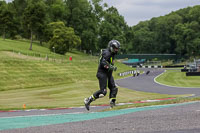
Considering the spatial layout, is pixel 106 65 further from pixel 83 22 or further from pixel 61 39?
pixel 83 22

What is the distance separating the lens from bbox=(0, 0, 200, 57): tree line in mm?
93000

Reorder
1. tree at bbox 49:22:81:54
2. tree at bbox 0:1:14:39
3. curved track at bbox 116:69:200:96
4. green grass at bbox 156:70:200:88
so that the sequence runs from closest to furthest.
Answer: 1. curved track at bbox 116:69:200:96
2. green grass at bbox 156:70:200:88
3. tree at bbox 49:22:81:54
4. tree at bbox 0:1:14:39

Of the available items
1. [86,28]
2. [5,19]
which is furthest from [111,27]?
[5,19]

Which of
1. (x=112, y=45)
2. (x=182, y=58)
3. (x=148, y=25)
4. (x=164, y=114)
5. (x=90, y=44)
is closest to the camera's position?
(x=164, y=114)

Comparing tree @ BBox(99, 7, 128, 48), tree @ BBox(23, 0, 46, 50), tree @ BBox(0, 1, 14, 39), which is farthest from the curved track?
tree @ BBox(99, 7, 128, 48)

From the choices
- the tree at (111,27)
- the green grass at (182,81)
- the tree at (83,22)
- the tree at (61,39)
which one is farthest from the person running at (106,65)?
the tree at (111,27)

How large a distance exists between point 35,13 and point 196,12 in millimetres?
89525

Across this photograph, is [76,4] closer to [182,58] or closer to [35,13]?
[35,13]

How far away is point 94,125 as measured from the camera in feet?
25.6

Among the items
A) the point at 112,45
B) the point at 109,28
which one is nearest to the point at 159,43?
the point at 109,28

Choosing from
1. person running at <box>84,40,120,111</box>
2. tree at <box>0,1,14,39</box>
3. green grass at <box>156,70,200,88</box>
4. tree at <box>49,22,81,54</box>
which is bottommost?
green grass at <box>156,70,200,88</box>

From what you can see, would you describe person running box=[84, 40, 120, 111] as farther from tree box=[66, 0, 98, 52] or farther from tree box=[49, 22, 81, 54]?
tree box=[66, 0, 98, 52]

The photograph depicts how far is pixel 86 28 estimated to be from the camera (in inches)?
4628

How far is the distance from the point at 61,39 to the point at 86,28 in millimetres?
26590
